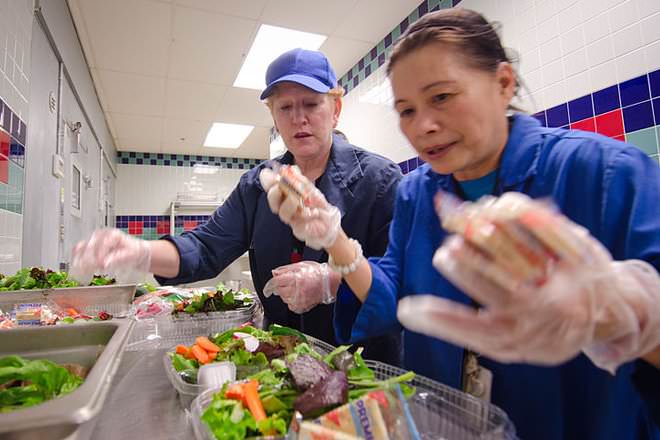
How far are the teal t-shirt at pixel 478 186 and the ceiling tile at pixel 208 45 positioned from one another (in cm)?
321

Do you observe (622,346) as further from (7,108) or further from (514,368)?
(7,108)

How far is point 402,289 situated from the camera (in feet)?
3.57

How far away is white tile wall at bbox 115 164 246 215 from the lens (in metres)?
7.82

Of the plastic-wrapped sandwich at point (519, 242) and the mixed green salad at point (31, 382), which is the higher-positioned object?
the plastic-wrapped sandwich at point (519, 242)

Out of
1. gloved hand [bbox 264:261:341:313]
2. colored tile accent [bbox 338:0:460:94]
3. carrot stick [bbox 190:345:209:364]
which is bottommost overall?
carrot stick [bbox 190:345:209:364]

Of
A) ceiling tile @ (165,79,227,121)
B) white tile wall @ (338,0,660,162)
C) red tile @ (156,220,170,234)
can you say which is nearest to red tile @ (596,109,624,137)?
white tile wall @ (338,0,660,162)

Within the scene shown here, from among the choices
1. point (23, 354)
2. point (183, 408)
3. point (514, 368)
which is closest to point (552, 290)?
point (514, 368)

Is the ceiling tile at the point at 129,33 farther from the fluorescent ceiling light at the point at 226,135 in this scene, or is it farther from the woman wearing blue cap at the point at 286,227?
the woman wearing blue cap at the point at 286,227

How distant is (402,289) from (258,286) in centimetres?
82

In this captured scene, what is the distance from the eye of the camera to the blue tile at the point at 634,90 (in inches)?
75.1

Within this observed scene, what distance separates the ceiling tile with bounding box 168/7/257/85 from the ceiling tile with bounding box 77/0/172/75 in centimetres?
12

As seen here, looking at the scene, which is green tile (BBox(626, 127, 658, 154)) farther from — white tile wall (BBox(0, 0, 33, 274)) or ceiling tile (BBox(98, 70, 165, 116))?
ceiling tile (BBox(98, 70, 165, 116))

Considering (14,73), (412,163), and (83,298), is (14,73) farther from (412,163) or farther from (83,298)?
(412,163)

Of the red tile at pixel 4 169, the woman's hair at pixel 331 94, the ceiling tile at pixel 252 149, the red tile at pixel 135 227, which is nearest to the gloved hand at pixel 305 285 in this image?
the woman's hair at pixel 331 94
